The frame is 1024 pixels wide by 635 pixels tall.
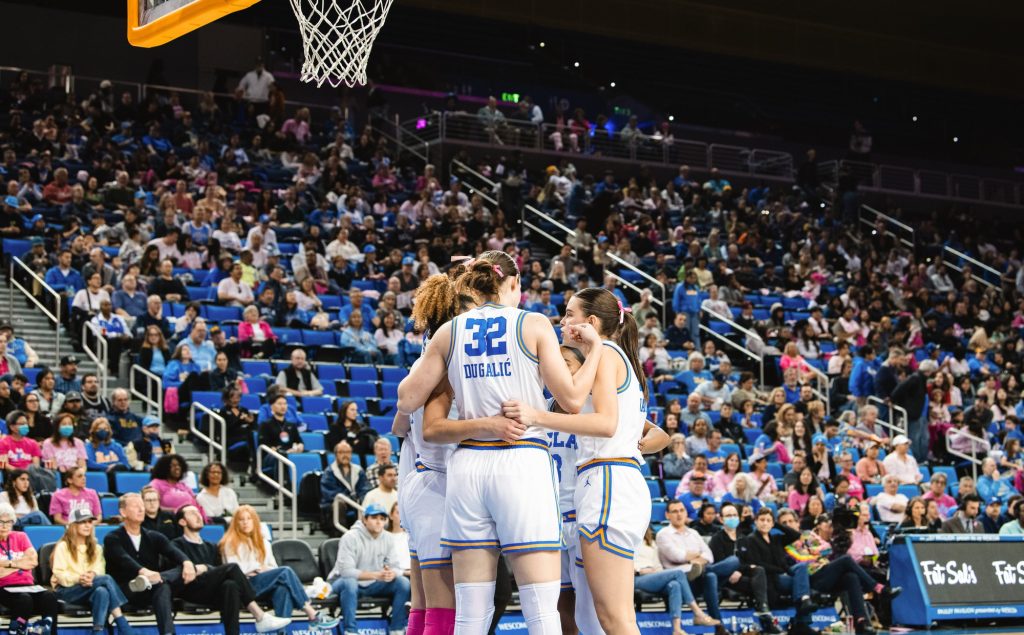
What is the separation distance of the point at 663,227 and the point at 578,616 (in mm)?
19446

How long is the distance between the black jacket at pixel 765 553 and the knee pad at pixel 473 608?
26.0 feet

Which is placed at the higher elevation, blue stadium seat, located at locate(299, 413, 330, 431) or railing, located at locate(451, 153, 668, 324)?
railing, located at locate(451, 153, 668, 324)

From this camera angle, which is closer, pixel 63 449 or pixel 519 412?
pixel 519 412

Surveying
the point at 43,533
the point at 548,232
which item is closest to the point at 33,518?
the point at 43,533

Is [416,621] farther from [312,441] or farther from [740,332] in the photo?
[740,332]

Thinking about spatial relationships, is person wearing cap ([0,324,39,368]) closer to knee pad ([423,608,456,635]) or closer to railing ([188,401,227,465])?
railing ([188,401,227,465])

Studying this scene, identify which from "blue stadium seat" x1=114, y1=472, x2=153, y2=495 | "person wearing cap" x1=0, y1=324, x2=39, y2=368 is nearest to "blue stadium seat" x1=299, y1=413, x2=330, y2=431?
"blue stadium seat" x1=114, y1=472, x2=153, y2=495

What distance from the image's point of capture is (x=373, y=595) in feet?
37.3

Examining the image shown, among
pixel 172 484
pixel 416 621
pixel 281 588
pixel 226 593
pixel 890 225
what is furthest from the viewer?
pixel 890 225

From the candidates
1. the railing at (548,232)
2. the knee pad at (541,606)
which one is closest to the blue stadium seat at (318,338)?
the railing at (548,232)

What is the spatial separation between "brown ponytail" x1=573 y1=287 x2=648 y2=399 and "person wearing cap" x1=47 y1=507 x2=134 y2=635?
5604 millimetres

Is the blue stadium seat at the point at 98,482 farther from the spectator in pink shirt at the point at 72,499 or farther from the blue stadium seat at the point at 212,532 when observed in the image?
the blue stadium seat at the point at 212,532

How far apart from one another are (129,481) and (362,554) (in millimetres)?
2621

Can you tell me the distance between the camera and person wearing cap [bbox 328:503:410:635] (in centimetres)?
1117
